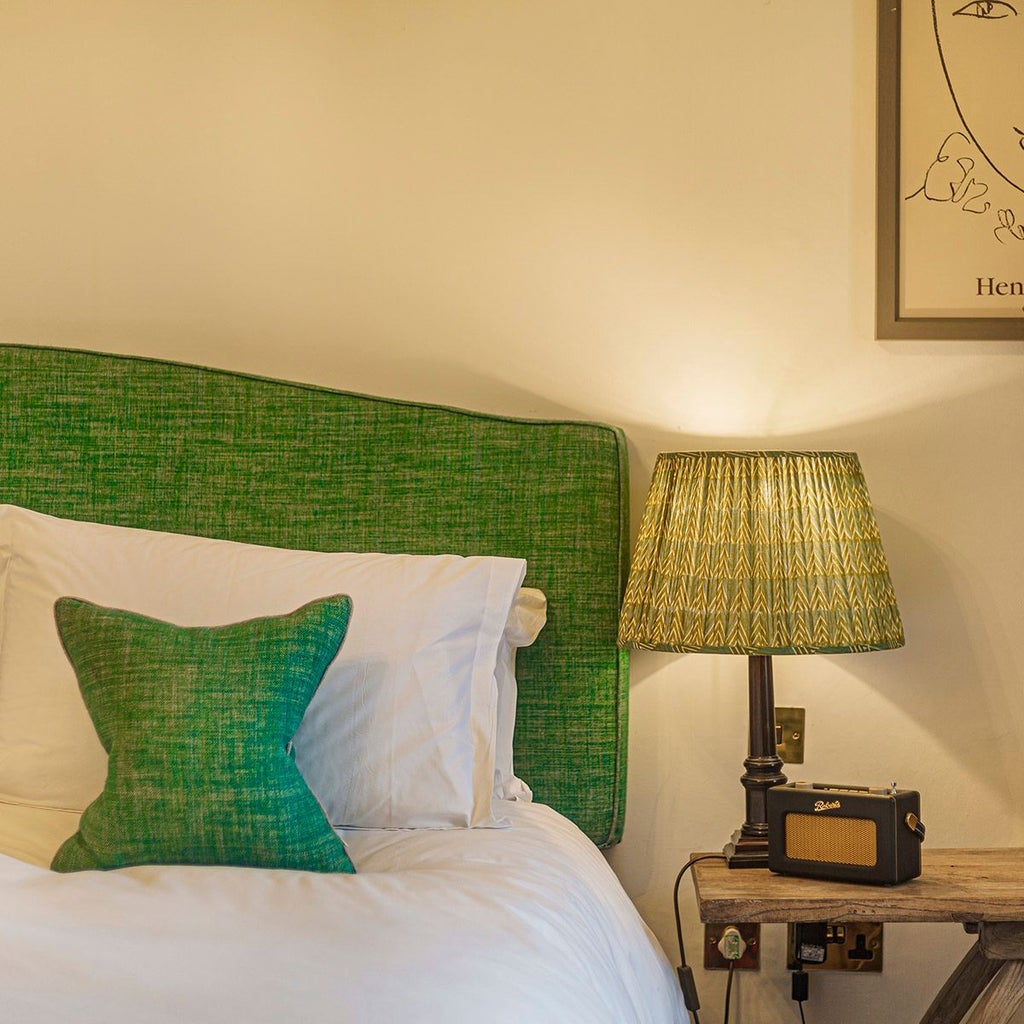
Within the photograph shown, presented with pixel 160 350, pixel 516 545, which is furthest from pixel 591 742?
pixel 160 350

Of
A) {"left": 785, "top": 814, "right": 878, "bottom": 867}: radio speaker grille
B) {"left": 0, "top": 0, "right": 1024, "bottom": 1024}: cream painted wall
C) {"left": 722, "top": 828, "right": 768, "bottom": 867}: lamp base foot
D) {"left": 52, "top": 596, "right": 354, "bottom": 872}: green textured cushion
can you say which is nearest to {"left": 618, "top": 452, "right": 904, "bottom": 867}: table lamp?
{"left": 722, "top": 828, "right": 768, "bottom": 867}: lamp base foot

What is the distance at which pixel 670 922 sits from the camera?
1.88 m

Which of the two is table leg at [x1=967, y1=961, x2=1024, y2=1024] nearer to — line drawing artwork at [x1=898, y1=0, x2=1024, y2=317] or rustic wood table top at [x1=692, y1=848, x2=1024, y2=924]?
rustic wood table top at [x1=692, y1=848, x2=1024, y2=924]

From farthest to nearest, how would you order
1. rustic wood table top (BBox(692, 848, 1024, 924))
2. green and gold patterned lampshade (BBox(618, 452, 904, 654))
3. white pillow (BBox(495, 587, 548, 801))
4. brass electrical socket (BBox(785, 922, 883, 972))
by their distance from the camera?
brass electrical socket (BBox(785, 922, 883, 972)) → white pillow (BBox(495, 587, 548, 801)) → green and gold patterned lampshade (BBox(618, 452, 904, 654)) → rustic wood table top (BBox(692, 848, 1024, 924))

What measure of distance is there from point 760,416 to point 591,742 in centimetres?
62

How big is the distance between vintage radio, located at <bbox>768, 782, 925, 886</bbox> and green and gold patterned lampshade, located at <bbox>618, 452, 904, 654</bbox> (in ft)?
0.66

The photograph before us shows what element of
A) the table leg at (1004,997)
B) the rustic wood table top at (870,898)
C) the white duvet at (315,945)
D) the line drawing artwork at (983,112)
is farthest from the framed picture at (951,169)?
the white duvet at (315,945)

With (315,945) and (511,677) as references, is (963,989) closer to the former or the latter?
(511,677)

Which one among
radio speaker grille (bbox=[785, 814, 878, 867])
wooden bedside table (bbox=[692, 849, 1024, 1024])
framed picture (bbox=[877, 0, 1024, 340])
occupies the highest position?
framed picture (bbox=[877, 0, 1024, 340])

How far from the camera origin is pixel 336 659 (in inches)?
60.8

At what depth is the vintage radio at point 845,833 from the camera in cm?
148

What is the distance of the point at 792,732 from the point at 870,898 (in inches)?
18.0

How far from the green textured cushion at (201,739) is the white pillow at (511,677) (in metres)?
0.40

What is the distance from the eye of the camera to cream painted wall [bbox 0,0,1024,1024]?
187 cm
